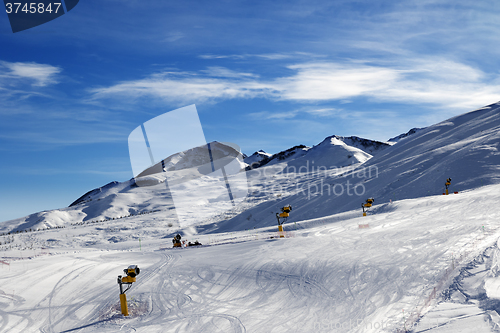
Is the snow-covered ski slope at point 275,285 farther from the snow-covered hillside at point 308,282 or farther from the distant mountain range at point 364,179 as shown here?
the distant mountain range at point 364,179

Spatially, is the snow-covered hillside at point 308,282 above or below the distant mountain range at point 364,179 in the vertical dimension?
below

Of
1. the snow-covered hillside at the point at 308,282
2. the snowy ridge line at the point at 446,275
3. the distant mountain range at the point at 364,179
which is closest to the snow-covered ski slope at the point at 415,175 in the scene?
the distant mountain range at the point at 364,179

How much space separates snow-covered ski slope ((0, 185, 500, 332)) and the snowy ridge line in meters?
0.04

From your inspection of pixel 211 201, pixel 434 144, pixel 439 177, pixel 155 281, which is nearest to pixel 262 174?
pixel 211 201

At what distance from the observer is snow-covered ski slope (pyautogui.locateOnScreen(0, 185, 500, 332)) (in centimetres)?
947

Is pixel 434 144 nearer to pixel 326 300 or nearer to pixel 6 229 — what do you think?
pixel 326 300

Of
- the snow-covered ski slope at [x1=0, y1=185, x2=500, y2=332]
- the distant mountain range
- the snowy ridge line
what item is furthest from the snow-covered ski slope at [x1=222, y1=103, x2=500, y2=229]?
the snowy ridge line

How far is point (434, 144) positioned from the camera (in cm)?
4869

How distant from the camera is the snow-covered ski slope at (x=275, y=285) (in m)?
9.47

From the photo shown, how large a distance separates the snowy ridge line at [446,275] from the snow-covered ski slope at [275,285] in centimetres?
4

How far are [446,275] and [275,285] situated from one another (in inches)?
217

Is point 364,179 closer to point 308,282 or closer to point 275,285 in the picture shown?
point 308,282

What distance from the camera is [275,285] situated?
41.7ft

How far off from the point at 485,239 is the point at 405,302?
5.67m
